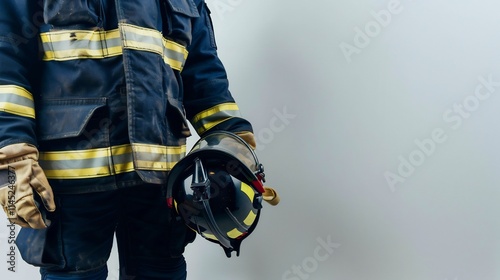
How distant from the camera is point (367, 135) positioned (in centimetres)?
115

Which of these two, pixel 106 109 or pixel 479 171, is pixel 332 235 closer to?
pixel 479 171

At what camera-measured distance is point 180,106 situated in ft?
2.85

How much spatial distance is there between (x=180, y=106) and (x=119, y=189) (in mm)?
197

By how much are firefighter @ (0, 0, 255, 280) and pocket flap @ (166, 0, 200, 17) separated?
0.04 metres

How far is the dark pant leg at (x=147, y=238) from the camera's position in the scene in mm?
846

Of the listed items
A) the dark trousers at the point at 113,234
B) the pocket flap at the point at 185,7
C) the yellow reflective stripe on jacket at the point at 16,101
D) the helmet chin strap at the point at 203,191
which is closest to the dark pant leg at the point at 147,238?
the dark trousers at the point at 113,234

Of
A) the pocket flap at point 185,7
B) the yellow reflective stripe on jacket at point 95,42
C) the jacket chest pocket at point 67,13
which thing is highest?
the pocket flap at point 185,7

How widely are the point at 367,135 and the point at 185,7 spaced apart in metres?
0.57

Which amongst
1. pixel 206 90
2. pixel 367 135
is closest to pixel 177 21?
pixel 206 90

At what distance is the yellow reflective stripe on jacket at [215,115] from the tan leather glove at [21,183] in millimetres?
349

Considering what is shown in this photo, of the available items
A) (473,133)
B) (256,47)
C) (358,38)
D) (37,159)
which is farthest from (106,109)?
(473,133)

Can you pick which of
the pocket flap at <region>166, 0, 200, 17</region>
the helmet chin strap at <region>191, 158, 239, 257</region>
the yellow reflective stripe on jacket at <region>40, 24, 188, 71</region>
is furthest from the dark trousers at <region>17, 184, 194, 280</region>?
the pocket flap at <region>166, 0, 200, 17</region>

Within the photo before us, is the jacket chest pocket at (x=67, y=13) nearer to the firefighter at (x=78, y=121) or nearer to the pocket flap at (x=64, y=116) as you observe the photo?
the firefighter at (x=78, y=121)

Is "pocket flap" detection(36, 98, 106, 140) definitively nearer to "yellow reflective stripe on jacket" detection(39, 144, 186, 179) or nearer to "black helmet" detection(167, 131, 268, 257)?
"yellow reflective stripe on jacket" detection(39, 144, 186, 179)
